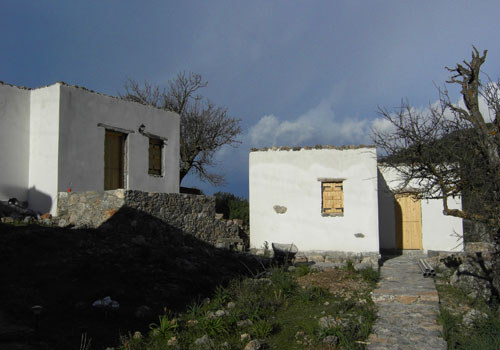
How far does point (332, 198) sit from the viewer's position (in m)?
14.8

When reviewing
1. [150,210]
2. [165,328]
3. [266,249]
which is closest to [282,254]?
[266,249]

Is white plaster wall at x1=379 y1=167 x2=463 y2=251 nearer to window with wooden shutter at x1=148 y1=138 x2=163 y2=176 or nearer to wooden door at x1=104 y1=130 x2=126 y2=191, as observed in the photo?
window with wooden shutter at x1=148 y1=138 x2=163 y2=176

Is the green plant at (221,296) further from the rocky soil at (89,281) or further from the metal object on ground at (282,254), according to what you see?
the metal object on ground at (282,254)

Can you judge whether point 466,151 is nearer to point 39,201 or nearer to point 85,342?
point 85,342

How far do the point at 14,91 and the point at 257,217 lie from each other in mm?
8185

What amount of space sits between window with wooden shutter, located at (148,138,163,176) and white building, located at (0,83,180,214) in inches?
48.0

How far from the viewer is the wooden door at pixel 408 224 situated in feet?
53.4

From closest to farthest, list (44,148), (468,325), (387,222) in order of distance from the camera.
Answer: (468,325), (44,148), (387,222)

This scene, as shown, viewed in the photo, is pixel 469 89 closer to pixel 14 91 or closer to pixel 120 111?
pixel 120 111

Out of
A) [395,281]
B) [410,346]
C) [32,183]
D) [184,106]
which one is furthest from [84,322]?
[184,106]

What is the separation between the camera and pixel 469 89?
854cm

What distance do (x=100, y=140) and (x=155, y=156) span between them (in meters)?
2.62

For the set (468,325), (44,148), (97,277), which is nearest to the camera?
(468,325)

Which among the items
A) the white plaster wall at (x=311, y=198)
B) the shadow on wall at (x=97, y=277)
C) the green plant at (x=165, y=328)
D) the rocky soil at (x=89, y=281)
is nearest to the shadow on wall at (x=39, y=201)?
the rocky soil at (x=89, y=281)
